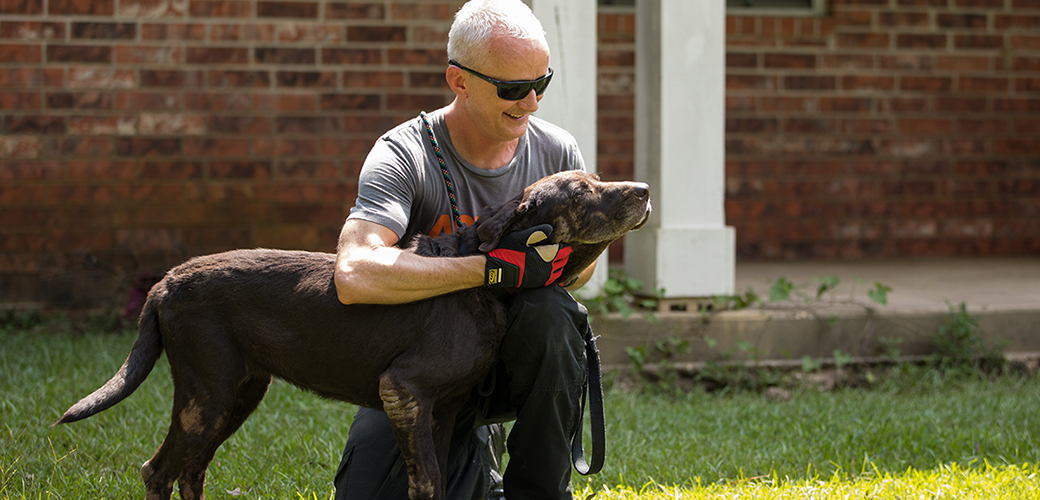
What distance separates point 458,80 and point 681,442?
1.95 m

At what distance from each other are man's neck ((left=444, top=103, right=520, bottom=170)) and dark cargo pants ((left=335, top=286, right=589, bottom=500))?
0.49 meters

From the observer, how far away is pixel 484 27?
246 centimetres

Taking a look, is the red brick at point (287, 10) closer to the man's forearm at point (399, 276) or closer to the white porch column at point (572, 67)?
the white porch column at point (572, 67)

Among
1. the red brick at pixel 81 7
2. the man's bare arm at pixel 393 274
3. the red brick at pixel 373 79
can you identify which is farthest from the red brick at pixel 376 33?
the man's bare arm at pixel 393 274

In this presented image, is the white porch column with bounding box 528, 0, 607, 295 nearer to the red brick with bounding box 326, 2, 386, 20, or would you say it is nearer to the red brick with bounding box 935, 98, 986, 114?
the red brick with bounding box 326, 2, 386, 20

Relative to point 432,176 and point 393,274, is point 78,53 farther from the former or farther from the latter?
point 393,274

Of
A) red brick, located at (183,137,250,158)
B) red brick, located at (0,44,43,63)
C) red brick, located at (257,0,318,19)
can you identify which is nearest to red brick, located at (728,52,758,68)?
red brick, located at (257,0,318,19)

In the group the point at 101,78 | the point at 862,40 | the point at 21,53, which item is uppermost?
the point at 862,40

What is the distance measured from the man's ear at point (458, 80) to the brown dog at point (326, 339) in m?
0.42

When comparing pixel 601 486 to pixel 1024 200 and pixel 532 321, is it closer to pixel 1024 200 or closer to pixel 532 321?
pixel 532 321

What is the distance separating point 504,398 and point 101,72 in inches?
212

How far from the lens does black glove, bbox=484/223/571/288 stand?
2.32 m

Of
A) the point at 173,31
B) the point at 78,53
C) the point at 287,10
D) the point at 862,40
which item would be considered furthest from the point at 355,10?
the point at 862,40

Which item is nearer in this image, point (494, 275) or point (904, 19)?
point (494, 275)
